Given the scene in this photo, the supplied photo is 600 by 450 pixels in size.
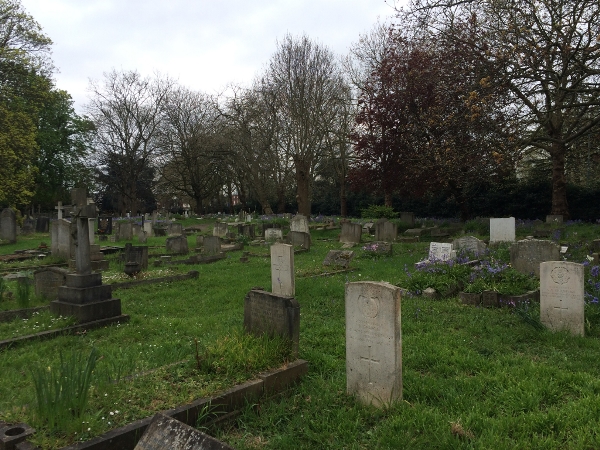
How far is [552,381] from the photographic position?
4332 mm

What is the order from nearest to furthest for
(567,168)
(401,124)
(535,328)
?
(535,328)
(401,124)
(567,168)

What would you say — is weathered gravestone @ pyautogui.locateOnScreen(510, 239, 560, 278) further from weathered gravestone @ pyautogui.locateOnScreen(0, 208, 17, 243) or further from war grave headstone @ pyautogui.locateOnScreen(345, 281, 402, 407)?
weathered gravestone @ pyautogui.locateOnScreen(0, 208, 17, 243)

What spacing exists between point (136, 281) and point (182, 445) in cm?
883

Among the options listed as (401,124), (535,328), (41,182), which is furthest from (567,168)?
(41,182)

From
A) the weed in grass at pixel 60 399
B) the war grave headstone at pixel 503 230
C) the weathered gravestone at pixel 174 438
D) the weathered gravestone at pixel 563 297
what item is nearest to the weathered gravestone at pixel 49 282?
the weed in grass at pixel 60 399

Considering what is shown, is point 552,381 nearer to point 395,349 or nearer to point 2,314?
point 395,349

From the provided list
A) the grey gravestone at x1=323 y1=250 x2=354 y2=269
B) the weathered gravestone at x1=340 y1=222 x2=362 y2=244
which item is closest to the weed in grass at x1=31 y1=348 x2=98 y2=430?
the grey gravestone at x1=323 y1=250 x2=354 y2=269

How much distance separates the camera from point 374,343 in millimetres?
4137

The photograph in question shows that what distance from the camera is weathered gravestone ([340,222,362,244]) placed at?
18.9 m

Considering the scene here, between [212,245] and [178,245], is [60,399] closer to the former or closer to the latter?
[212,245]

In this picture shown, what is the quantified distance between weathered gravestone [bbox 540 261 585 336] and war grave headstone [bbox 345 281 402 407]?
3.42 meters

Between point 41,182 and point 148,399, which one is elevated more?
point 41,182

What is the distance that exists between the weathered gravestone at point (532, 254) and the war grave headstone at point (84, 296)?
7.91 m

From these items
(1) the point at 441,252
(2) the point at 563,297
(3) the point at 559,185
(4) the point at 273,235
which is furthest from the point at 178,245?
(3) the point at 559,185
